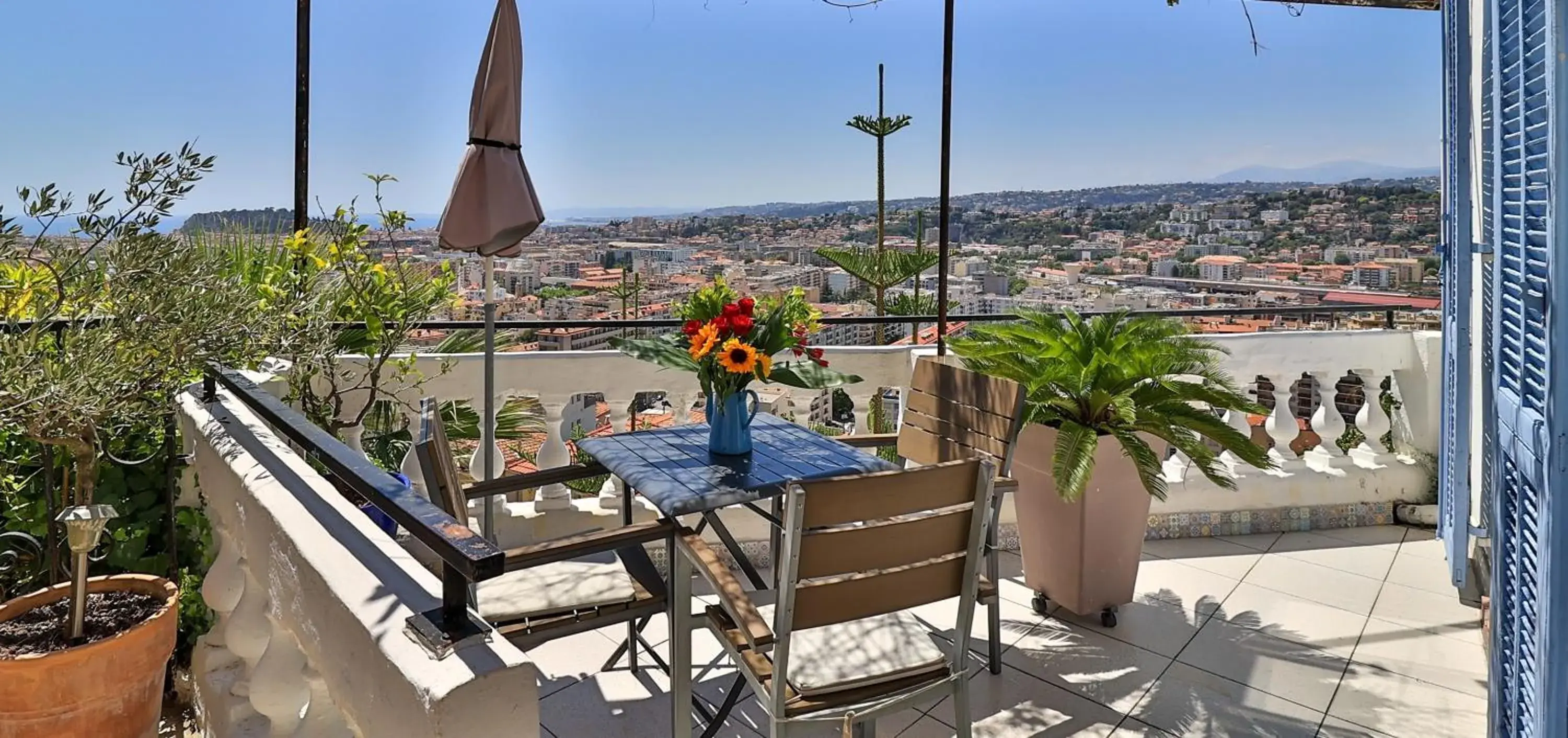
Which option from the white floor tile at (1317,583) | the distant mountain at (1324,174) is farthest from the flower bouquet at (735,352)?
the distant mountain at (1324,174)

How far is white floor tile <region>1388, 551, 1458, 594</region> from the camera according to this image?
127 inches

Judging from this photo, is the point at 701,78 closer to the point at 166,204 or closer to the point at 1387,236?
the point at 1387,236

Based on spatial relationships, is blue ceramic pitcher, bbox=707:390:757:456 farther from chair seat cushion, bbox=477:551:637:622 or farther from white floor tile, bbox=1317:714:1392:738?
white floor tile, bbox=1317:714:1392:738

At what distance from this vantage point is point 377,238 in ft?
10.6

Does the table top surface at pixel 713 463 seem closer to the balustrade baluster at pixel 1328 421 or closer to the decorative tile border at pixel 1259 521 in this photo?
the decorative tile border at pixel 1259 521

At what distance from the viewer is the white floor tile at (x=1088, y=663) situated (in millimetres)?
2500

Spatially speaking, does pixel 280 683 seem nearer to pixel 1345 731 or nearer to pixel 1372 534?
pixel 1345 731

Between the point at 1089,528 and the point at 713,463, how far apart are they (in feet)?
4.23

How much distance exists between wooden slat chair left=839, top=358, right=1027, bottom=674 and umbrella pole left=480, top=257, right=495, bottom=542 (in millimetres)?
1113

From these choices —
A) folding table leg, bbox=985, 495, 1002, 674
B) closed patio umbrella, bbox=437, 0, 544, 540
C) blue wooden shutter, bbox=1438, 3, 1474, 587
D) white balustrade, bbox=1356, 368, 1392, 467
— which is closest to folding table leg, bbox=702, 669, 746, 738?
folding table leg, bbox=985, 495, 1002, 674

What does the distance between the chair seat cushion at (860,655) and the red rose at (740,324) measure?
2.54 ft

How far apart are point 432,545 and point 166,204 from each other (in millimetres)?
1479

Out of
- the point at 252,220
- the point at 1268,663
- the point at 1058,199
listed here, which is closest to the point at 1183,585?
the point at 1268,663

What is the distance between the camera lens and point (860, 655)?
184 cm
